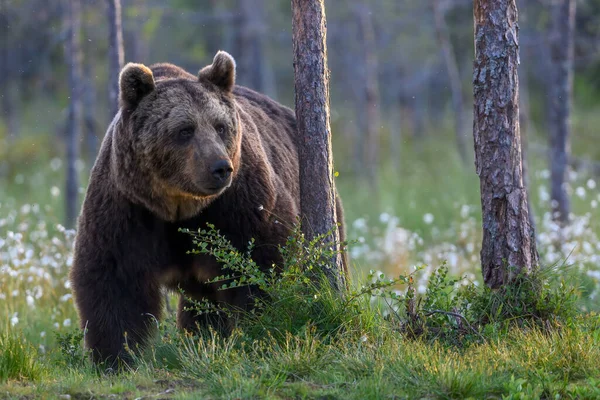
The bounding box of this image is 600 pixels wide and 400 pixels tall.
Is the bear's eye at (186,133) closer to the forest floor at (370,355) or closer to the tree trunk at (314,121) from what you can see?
the tree trunk at (314,121)

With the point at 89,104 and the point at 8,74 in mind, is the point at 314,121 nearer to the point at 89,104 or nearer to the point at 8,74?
the point at 89,104

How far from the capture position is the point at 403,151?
33.6 m

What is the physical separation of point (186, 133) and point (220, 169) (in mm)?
472

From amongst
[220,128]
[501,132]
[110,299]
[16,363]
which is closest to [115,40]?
[220,128]

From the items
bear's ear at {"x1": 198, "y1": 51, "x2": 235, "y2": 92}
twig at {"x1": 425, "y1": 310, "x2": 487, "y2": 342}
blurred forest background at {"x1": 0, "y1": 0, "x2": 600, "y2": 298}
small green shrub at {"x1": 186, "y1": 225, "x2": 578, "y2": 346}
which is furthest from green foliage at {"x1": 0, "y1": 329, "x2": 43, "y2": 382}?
blurred forest background at {"x1": 0, "y1": 0, "x2": 600, "y2": 298}

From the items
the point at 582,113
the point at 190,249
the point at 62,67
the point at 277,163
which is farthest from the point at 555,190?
the point at 582,113

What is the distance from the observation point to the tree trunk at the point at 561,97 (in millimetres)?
10867

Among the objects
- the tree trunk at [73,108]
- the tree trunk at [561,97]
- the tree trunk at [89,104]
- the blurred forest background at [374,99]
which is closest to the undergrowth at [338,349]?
the blurred forest background at [374,99]

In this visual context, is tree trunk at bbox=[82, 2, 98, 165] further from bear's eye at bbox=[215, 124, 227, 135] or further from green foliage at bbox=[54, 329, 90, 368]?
bear's eye at bbox=[215, 124, 227, 135]

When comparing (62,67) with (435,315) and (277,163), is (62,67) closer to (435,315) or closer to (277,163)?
(277,163)

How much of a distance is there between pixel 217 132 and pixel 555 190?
294 inches

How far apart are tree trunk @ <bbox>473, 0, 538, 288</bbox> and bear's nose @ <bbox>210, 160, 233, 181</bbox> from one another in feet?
5.97

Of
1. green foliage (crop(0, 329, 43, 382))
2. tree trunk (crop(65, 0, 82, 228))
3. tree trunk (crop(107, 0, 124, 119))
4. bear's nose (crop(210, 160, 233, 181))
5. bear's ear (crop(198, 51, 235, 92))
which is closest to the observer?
green foliage (crop(0, 329, 43, 382))

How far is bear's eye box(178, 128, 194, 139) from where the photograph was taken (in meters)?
5.46
